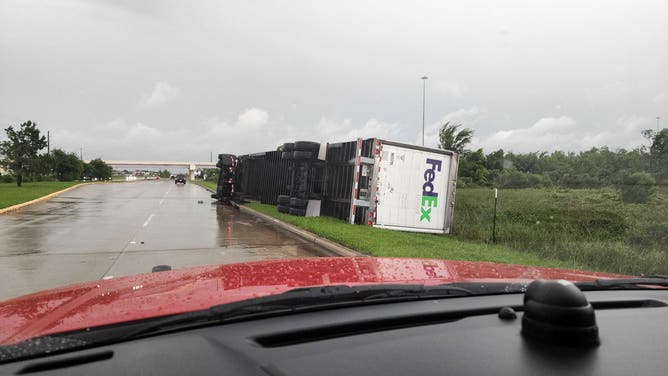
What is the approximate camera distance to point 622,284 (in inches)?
98.6

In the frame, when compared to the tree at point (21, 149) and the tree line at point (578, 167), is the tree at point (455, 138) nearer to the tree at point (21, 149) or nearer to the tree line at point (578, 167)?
the tree line at point (578, 167)

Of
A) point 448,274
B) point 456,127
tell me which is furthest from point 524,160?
point 448,274

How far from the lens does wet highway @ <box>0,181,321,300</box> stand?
7172mm

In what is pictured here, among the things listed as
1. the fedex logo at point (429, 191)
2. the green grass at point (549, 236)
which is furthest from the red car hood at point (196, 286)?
the fedex logo at point (429, 191)

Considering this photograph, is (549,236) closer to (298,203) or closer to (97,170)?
(298,203)

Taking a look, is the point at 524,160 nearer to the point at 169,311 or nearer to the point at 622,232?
the point at 622,232

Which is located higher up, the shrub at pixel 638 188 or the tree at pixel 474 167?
the tree at pixel 474 167

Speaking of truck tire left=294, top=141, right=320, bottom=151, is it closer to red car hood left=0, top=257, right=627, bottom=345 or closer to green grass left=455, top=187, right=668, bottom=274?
green grass left=455, top=187, right=668, bottom=274

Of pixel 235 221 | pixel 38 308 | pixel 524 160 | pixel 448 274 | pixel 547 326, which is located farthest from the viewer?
pixel 524 160

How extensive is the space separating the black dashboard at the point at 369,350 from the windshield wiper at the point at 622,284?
62 cm

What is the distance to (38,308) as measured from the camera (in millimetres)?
1964

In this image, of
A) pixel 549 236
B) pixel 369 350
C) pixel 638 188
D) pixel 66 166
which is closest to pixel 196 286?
pixel 369 350

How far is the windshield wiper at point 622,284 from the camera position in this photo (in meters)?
2.44

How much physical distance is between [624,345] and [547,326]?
341mm
